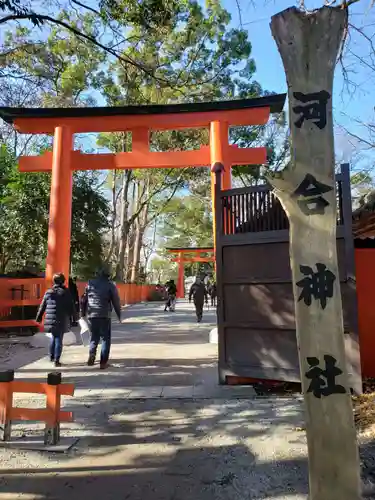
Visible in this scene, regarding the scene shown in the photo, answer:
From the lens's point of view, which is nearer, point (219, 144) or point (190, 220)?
point (219, 144)

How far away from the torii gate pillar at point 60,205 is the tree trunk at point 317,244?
765 centimetres

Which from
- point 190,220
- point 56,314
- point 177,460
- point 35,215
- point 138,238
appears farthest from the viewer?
point 190,220

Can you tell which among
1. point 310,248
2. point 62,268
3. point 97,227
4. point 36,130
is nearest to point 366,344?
point 310,248

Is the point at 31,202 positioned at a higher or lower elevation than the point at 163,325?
higher

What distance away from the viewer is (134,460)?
333 centimetres

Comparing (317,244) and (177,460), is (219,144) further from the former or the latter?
(317,244)

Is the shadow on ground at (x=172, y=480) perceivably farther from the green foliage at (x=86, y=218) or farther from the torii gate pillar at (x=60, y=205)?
the green foliage at (x=86, y=218)

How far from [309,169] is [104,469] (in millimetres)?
2649

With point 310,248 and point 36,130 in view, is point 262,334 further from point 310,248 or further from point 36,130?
point 36,130

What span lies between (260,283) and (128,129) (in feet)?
19.0

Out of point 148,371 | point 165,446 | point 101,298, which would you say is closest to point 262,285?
point 148,371

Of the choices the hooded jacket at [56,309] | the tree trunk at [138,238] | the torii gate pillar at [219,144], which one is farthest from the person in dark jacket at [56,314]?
the tree trunk at [138,238]

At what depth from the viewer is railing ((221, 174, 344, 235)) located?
5.45 meters

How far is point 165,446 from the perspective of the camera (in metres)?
3.61
